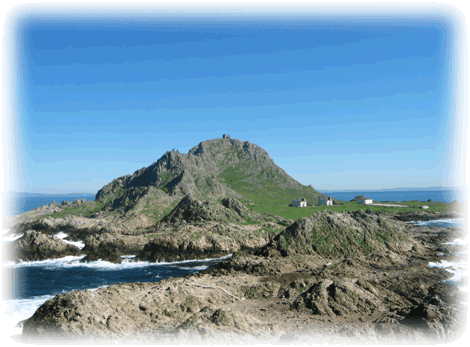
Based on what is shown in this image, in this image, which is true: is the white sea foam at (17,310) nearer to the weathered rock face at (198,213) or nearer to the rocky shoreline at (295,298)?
the rocky shoreline at (295,298)

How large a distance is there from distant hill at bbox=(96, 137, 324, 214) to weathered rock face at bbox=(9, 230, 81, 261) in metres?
37.8

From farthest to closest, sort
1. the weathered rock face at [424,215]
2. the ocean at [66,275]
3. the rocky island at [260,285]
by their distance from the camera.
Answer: the weathered rock face at [424,215] < the ocean at [66,275] < the rocky island at [260,285]

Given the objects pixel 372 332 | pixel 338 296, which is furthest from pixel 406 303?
pixel 372 332

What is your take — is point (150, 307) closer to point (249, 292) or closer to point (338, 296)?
point (249, 292)

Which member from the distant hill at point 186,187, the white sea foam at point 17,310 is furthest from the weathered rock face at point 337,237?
the distant hill at point 186,187

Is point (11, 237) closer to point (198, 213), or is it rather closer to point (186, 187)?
point (198, 213)

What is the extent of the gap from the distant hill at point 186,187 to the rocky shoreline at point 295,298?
2137 inches

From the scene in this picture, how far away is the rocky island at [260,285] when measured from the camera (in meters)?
19.6

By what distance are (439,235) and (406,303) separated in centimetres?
4635

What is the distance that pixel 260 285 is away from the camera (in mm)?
30719

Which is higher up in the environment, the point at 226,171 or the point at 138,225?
the point at 226,171

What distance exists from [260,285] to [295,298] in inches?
176

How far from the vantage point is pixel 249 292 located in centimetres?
2950

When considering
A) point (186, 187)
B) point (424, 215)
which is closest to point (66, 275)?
point (186, 187)
